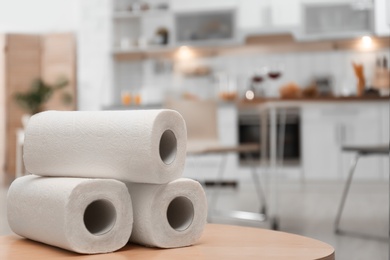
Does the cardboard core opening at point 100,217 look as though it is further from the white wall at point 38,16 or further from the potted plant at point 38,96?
the white wall at point 38,16

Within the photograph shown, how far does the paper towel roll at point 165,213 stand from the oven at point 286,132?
5.99 metres

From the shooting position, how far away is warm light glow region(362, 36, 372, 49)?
7.18 m

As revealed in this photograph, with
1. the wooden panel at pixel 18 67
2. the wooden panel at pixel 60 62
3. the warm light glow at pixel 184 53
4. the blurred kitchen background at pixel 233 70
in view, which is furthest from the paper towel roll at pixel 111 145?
the wooden panel at pixel 18 67

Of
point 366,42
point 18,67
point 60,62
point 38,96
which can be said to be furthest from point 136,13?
point 366,42

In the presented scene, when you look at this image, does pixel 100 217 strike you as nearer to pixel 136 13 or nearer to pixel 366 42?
pixel 366 42

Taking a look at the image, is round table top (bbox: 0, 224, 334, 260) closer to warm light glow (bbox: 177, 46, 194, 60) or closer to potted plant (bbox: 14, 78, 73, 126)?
warm light glow (bbox: 177, 46, 194, 60)

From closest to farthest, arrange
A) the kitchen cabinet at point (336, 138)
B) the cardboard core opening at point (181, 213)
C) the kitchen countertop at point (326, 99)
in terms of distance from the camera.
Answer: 1. the cardboard core opening at point (181, 213)
2. the kitchen countertop at point (326, 99)
3. the kitchen cabinet at point (336, 138)

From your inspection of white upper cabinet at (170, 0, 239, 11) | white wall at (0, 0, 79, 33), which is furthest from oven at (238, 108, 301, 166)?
white wall at (0, 0, 79, 33)

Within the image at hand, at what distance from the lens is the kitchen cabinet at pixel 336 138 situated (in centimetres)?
689

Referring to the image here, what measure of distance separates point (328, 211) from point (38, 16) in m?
6.08

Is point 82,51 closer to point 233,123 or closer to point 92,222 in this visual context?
point 233,123

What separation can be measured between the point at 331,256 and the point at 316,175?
626cm

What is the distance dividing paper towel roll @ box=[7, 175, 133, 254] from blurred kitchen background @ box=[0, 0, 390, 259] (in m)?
5.05

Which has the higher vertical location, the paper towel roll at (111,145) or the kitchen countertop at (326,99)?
the kitchen countertop at (326,99)
